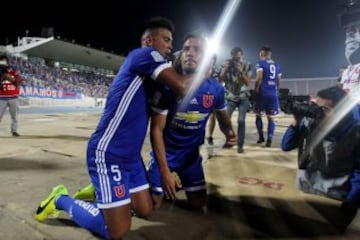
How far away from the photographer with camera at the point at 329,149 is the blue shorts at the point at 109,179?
1519 millimetres

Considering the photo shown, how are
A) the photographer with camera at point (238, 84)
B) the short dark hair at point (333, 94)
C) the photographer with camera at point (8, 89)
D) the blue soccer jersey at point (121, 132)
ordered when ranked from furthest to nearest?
the photographer with camera at point (8, 89) < the photographer with camera at point (238, 84) < the short dark hair at point (333, 94) < the blue soccer jersey at point (121, 132)

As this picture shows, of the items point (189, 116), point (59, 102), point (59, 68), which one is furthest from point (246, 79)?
point (59, 68)

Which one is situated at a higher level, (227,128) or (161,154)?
(227,128)

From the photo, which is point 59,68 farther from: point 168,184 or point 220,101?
point 168,184

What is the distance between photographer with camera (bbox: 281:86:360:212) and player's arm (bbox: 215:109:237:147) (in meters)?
0.56

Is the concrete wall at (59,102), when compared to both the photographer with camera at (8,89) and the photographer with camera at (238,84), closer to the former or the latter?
the photographer with camera at (8,89)

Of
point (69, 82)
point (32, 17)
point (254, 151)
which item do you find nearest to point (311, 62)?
point (69, 82)

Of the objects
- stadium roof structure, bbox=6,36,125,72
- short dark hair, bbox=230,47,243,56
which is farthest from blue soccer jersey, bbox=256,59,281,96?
stadium roof structure, bbox=6,36,125,72

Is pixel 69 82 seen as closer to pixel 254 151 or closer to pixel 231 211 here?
pixel 254 151

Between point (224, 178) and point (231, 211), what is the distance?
46.8 inches

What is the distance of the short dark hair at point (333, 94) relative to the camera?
9.75 feet

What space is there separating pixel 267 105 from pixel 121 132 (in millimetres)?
5416

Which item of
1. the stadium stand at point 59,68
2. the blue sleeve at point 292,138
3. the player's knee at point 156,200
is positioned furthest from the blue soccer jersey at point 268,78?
the stadium stand at point 59,68

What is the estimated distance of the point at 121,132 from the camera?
242cm
